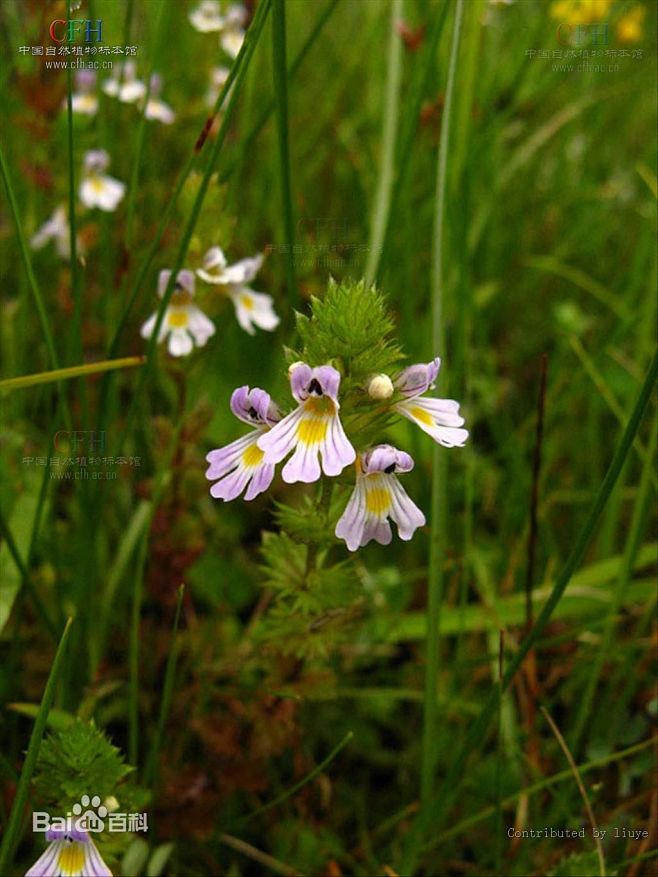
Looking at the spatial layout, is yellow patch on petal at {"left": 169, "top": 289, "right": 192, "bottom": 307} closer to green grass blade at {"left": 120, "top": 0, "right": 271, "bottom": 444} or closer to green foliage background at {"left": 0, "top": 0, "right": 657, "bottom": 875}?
green foliage background at {"left": 0, "top": 0, "right": 657, "bottom": 875}

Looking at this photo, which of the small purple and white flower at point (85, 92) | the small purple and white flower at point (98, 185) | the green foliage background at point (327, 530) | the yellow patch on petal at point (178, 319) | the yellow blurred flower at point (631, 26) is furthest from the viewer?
the yellow blurred flower at point (631, 26)

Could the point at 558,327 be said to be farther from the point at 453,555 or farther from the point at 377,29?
the point at 377,29

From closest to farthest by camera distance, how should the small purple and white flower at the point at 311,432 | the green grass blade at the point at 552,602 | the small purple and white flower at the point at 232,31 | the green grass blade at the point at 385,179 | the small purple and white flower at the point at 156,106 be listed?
the small purple and white flower at the point at 311,432 → the green grass blade at the point at 552,602 → the green grass blade at the point at 385,179 → the small purple and white flower at the point at 156,106 → the small purple and white flower at the point at 232,31

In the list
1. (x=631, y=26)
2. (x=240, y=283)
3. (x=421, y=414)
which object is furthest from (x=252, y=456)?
(x=631, y=26)

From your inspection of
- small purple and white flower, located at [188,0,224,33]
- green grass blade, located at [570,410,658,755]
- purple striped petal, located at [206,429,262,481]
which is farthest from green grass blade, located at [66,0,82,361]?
small purple and white flower, located at [188,0,224,33]

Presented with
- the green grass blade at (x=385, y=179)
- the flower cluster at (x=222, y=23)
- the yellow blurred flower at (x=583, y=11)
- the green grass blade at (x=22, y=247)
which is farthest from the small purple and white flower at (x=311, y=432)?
the yellow blurred flower at (x=583, y=11)

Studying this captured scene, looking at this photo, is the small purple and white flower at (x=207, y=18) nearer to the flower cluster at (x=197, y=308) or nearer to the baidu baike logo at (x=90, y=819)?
the flower cluster at (x=197, y=308)
